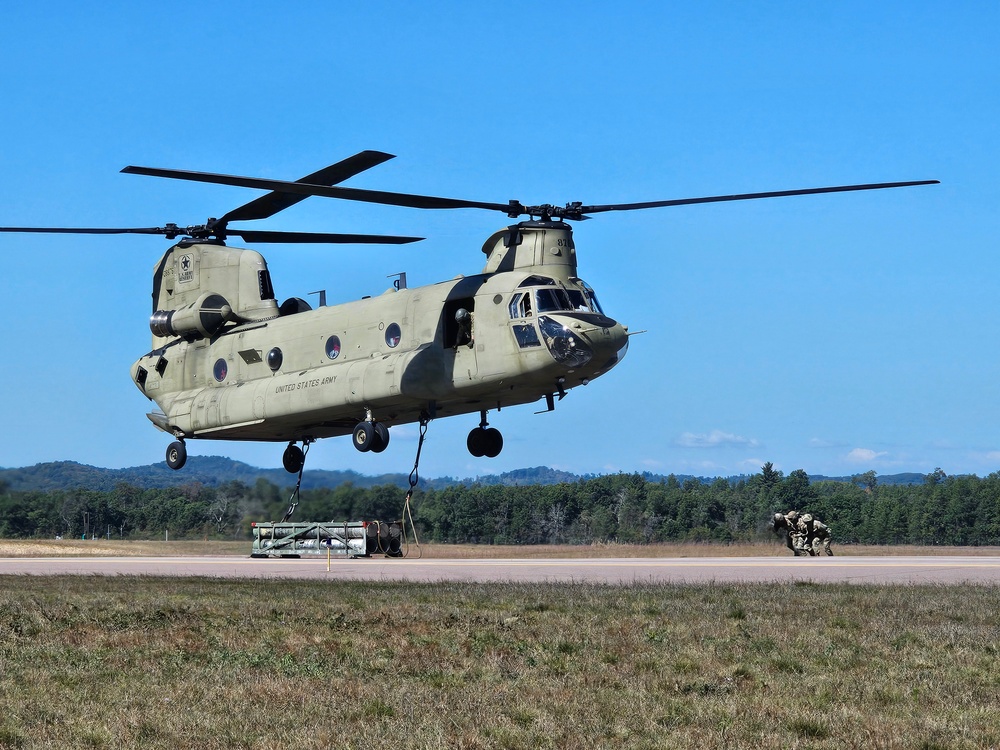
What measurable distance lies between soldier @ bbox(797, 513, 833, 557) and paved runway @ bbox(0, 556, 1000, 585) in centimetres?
640

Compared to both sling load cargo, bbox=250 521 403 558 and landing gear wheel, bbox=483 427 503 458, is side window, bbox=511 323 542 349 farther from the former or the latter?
sling load cargo, bbox=250 521 403 558

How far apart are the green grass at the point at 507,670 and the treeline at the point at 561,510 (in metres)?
24.4

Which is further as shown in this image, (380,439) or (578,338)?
(380,439)

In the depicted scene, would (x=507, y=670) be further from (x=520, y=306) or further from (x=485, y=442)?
(x=485, y=442)

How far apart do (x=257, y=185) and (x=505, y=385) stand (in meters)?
8.52

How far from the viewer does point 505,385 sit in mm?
30016

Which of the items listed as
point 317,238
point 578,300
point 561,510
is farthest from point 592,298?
point 561,510

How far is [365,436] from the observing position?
107ft

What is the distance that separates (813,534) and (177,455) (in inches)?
827

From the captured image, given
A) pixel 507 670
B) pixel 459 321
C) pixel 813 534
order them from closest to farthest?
pixel 507 670 → pixel 459 321 → pixel 813 534

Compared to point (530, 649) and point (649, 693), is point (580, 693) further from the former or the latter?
point (530, 649)

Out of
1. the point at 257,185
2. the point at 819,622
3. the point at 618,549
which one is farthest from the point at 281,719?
the point at 618,549

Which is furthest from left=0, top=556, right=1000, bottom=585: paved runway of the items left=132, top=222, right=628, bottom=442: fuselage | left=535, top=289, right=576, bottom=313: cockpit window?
left=535, top=289, right=576, bottom=313: cockpit window

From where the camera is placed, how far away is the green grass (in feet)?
32.1
